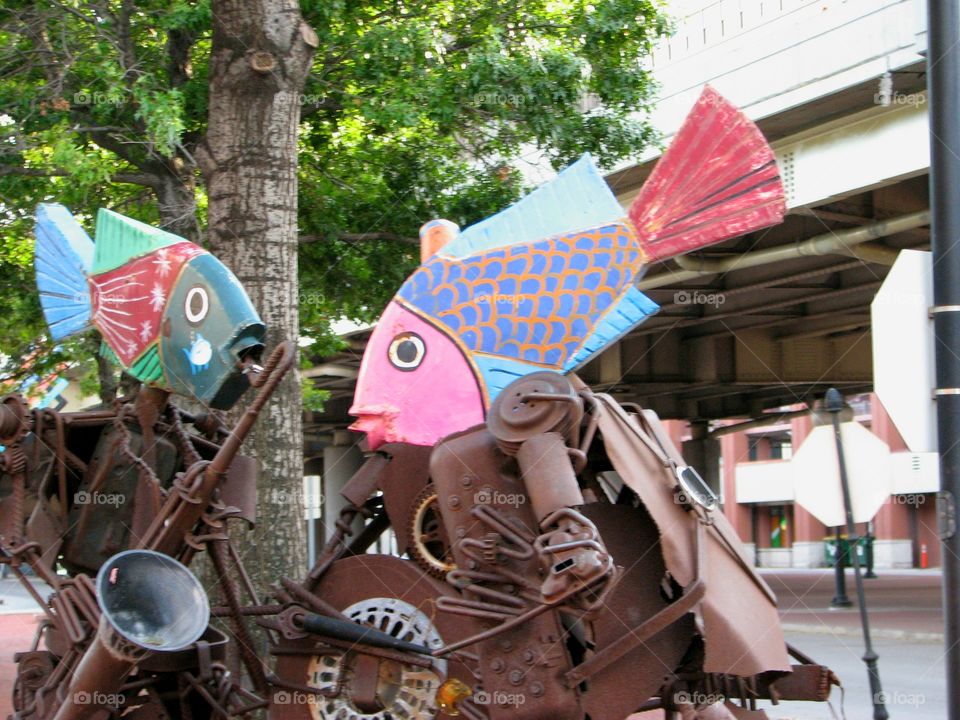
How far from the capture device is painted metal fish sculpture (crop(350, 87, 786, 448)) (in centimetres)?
483

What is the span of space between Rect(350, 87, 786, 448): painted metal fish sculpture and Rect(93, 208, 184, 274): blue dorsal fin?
976 millimetres

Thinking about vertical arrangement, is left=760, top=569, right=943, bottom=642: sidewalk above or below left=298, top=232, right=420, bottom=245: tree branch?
below

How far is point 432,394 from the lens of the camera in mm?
4984

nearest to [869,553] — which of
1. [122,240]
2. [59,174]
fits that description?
[59,174]

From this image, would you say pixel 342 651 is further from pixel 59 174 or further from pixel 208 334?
pixel 59 174

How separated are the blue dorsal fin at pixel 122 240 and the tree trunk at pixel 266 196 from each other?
1.25m

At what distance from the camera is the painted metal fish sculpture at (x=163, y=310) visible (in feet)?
15.9

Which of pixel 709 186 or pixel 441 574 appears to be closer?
pixel 709 186

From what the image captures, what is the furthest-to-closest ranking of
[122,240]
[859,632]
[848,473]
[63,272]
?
[859,632]
[848,473]
[63,272]
[122,240]

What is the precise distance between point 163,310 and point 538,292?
150 centimetres

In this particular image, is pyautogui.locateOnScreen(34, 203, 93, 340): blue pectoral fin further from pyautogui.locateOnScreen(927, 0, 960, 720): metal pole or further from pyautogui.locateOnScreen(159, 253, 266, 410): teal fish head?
pyautogui.locateOnScreen(927, 0, 960, 720): metal pole

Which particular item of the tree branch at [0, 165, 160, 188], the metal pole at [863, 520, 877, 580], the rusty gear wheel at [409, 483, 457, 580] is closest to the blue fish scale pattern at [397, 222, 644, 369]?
the rusty gear wheel at [409, 483, 457, 580]

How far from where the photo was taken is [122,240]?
5.29m

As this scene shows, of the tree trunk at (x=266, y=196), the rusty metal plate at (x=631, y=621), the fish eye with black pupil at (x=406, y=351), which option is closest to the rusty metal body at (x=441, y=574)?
the rusty metal plate at (x=631, y=621)
